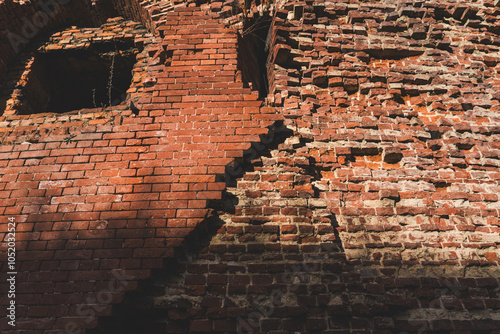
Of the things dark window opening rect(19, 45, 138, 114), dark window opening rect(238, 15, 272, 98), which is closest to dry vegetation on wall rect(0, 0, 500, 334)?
dark window opening rect(238, 15, 272, 98)

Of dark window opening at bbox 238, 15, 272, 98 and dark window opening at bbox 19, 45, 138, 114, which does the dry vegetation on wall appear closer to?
dark window opening at bbox 238, 15, 272, 98

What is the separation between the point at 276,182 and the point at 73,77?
3.70 meters

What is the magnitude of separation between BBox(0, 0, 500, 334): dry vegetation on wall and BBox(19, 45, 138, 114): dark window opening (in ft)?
0.79

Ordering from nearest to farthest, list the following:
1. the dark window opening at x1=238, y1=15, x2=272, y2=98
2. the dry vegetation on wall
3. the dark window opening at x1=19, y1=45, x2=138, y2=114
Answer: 1. the dry vegetation on wall
2. the dark window opening at x1=238, y1=15, x2=272, y2=98
3. the dark window opening at x1=19, y1=45, x2=138, y2=114

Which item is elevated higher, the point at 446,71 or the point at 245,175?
the point at 446,71

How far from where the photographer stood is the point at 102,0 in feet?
15.0

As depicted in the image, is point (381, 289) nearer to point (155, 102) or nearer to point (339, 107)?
point (339, 107)

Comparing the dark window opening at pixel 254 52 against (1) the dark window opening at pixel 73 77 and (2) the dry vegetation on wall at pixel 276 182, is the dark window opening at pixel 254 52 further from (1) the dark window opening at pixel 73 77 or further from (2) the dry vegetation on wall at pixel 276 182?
(1) the dark window opening at pixel 73 77

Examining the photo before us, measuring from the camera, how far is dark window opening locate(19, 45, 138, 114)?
3.75 metres

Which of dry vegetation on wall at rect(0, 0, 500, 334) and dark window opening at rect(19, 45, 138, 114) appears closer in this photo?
dry vegetation on wall at rect(0, 0, 500, 334)

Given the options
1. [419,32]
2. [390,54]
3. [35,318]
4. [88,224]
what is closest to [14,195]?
[88,224]

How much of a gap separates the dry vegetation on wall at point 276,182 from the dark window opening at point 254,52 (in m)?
0.04

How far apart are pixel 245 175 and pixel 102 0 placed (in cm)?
428

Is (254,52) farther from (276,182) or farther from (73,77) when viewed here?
(73,77)
